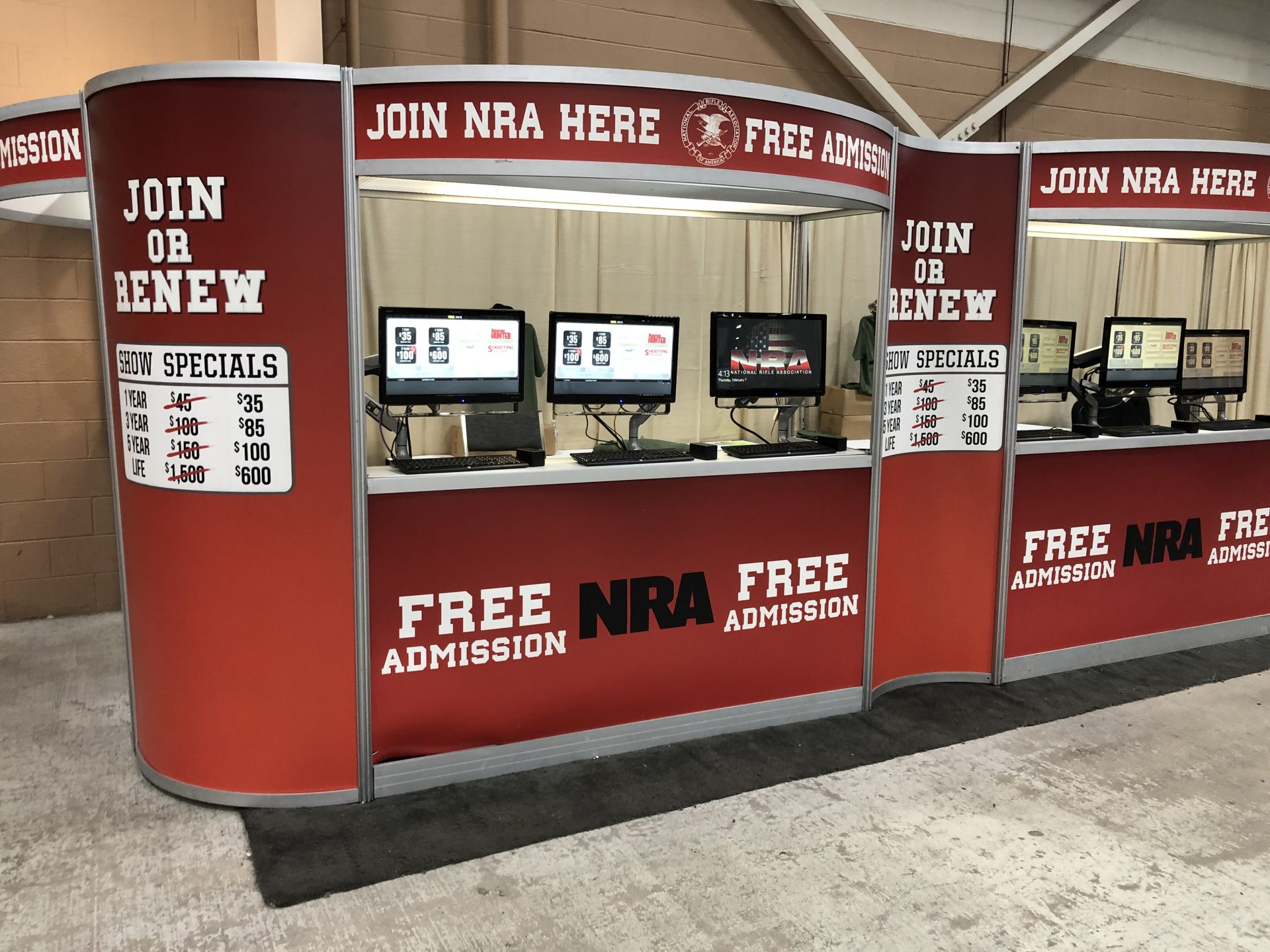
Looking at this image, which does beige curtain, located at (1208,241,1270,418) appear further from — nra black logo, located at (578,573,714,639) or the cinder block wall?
the cinder block wall

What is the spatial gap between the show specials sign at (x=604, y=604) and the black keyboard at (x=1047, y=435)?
96 centimetres

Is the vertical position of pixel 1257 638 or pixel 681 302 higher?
pixel 681 302

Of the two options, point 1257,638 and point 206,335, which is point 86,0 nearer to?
point 206,335

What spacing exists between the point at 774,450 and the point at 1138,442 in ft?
5.80

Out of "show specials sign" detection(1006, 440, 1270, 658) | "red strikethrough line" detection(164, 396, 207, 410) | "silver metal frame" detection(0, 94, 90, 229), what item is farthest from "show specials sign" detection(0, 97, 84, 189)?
"show specials sign" detection(1006, 440, 1270, 658)

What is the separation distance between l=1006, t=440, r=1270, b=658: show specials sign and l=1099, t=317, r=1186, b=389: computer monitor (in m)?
0.48

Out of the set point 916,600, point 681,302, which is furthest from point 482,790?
point 681,302

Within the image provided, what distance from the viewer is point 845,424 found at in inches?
268

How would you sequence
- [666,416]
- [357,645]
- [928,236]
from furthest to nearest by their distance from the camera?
[666,416]
[928,236]
[357,645]

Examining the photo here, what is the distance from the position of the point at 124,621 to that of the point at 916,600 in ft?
9.61

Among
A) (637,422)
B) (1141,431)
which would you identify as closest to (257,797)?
(637,422)

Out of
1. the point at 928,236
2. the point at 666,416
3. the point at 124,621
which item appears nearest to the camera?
the point at 124,621

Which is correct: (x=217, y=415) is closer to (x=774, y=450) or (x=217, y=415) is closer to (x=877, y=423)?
(x=774, y=450)

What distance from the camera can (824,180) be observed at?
326 cm
